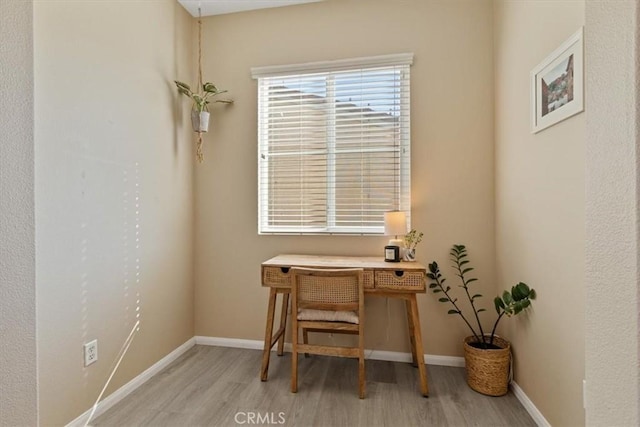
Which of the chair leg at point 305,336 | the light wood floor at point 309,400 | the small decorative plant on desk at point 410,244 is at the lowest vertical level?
the light wood floor at point 309,400

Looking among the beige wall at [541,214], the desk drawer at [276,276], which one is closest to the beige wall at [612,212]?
the beige wall at [541,214]

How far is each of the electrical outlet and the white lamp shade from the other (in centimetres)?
192

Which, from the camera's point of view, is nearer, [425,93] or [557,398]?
[557,398]

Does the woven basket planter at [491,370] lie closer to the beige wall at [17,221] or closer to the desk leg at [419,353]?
the desk leg at [419,353]

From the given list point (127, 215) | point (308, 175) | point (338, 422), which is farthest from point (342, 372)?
point (127, 215)

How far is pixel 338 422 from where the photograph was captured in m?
1.73

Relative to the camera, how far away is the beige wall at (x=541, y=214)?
1.42m

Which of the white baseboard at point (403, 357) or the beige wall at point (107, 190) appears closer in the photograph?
the beige wall at point (107, 190)

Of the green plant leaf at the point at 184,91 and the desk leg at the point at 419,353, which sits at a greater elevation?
the green plant leaf at the point at 184,91

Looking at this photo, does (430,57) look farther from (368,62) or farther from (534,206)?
(534,206)

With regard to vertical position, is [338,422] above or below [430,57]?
below

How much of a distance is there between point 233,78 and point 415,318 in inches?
94.2

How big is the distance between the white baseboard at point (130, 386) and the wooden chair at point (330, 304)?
3.40 feet

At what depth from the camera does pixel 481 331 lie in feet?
6.82
